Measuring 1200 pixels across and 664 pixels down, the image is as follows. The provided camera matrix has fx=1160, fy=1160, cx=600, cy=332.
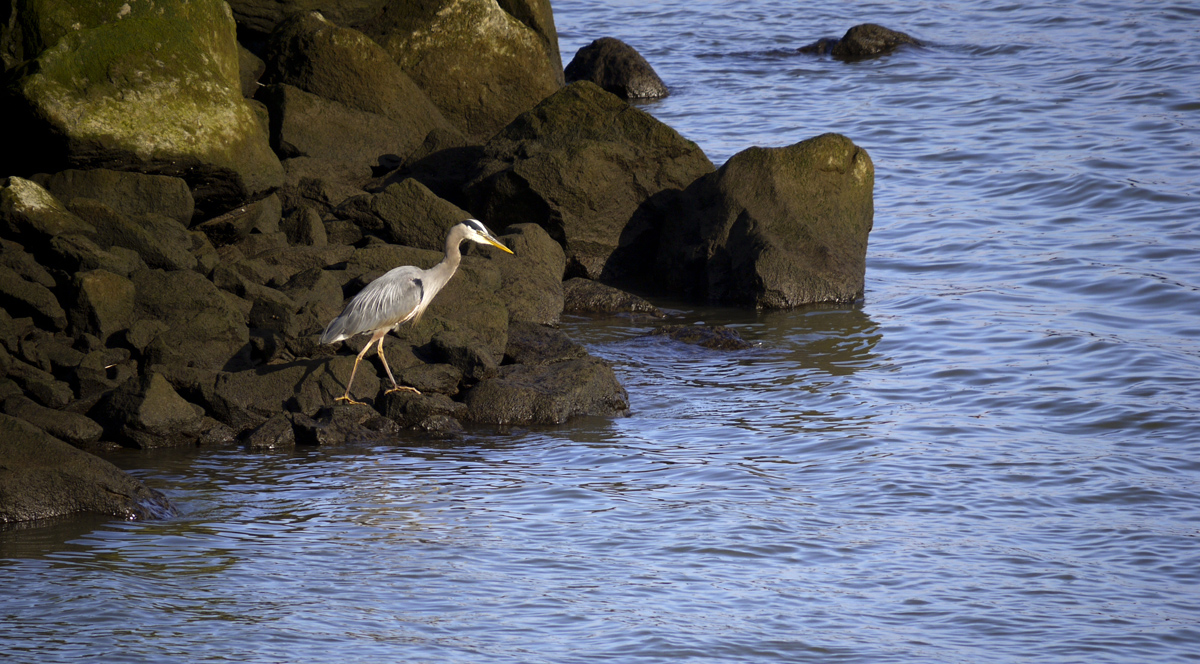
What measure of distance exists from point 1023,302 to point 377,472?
6.77 metres

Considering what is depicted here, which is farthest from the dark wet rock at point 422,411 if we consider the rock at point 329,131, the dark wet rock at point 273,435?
the rock at point 329,131

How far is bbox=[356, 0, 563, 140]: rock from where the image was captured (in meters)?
13.7

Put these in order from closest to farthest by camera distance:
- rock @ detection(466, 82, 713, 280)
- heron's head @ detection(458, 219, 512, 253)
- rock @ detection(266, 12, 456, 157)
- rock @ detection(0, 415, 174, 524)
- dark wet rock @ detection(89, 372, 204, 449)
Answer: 1. rock @ detection(0, 415, 174, 524)
2. dark wet rock @ detection(89, 372, 204, 449)
3. heron's head @ detection(458, 219, 512, 253)
4. rock @ detection(466, 82, 713, 280)
5. rock @ detection(266, 12, 456, 157)

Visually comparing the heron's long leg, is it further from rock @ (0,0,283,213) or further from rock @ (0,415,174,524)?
rock @ (0,0,283,213)

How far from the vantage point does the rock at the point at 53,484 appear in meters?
6.23

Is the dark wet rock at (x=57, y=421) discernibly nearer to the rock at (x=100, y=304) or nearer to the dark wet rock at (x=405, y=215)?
the rock at (x=100, y=304)

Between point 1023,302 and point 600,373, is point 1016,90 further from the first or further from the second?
point 600,373

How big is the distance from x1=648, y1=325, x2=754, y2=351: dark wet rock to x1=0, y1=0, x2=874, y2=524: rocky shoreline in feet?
0.24

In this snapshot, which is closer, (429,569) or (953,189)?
(429,569)

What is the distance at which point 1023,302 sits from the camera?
11.1m

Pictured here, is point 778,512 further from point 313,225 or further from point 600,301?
point 313,225

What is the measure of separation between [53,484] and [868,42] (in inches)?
791

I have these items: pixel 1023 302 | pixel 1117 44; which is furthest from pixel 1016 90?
pixel 1023 302

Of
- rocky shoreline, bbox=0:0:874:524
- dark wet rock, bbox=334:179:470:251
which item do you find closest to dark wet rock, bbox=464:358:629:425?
rocky shoreline, bbox=0:0:874:524
